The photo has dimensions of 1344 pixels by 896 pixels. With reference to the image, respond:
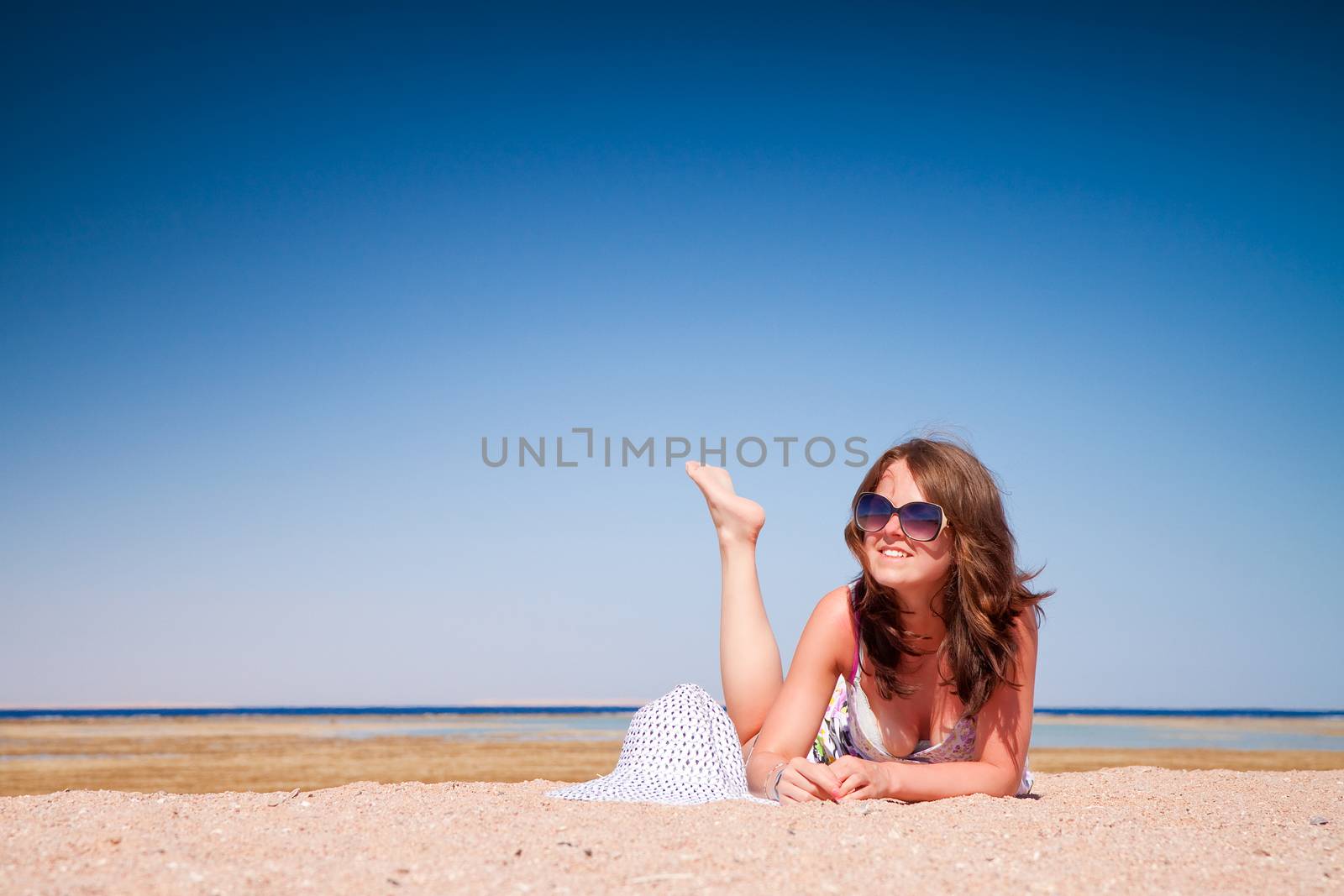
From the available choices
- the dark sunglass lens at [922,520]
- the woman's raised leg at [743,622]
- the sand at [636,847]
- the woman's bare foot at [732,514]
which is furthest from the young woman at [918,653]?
the woman's bare foot at [732,514]

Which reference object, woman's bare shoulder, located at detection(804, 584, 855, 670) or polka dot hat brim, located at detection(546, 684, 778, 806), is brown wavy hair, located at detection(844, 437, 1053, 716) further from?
polka dot hat brim, located at detection(546, 684, 778, 806)

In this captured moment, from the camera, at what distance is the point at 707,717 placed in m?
3.84

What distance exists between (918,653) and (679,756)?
3.36 ft

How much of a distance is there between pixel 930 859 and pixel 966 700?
3.91 feet

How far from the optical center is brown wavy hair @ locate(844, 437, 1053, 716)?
3355 millimetres

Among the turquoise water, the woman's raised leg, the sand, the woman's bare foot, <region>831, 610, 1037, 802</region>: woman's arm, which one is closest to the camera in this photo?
the sand

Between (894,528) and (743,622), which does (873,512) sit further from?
(743,622)

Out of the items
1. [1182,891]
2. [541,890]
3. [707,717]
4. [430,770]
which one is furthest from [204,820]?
[430,770]

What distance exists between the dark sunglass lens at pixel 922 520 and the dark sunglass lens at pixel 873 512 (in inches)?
3.3

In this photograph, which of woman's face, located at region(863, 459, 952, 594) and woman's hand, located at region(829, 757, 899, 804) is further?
woman's face, located at region(863, 459, 952, 594)

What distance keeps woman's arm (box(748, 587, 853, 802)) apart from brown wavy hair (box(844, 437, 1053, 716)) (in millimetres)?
114

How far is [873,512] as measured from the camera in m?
3.44

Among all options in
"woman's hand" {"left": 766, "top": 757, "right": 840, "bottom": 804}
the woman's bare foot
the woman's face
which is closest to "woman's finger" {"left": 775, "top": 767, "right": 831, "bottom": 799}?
"woman's hand" {"left": 766, "top": 757, "right": 840, "bottom": 804}

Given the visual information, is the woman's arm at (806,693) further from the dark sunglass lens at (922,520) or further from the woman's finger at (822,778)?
the dark sunglass lens at (922,520)
